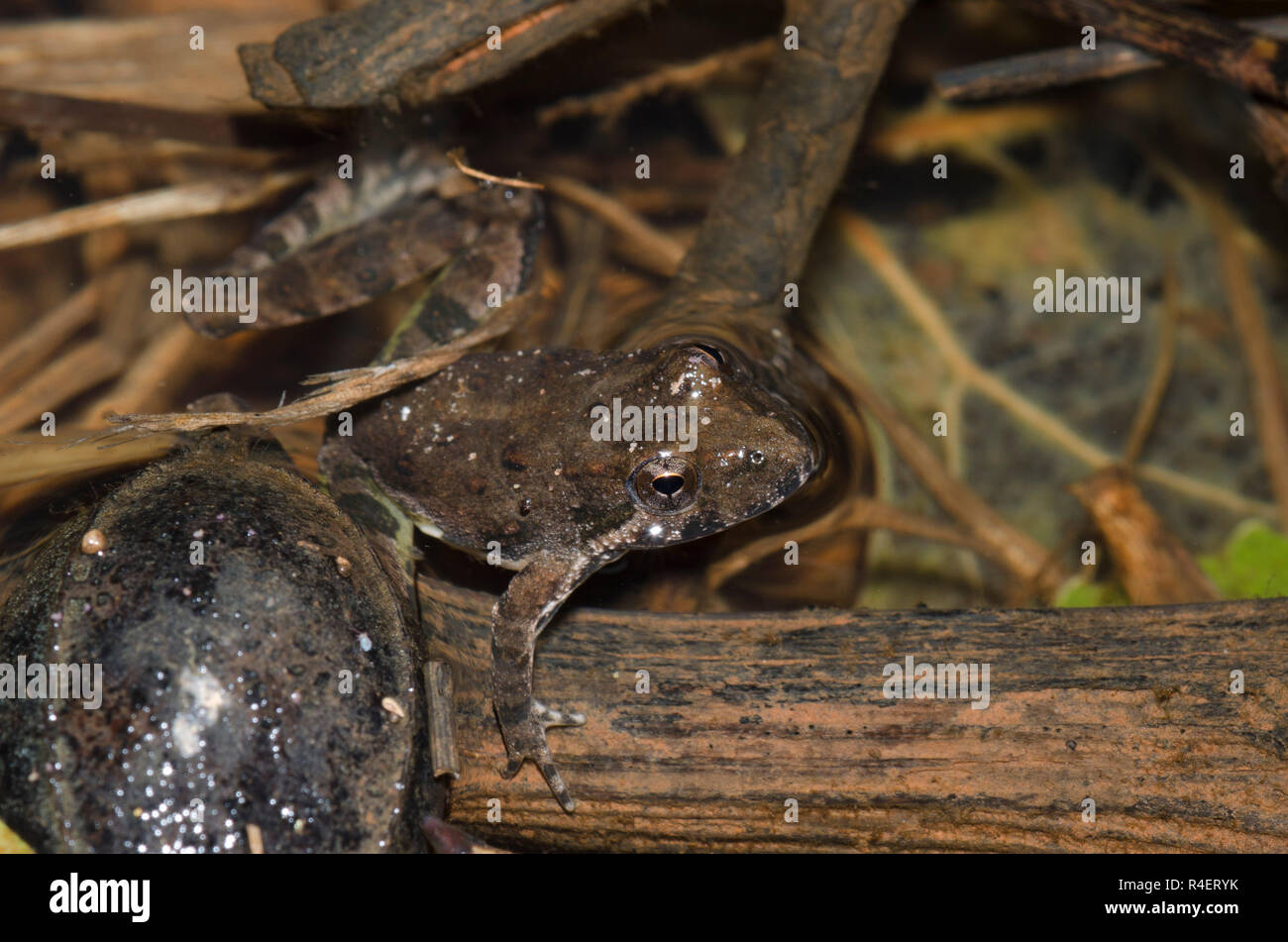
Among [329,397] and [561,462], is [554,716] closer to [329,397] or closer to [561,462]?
[561,462]

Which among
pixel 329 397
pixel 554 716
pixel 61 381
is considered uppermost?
pixel 61 381

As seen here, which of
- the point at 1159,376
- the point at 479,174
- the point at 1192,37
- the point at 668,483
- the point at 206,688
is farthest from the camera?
the point at 1159,376

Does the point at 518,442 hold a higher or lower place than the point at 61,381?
lower

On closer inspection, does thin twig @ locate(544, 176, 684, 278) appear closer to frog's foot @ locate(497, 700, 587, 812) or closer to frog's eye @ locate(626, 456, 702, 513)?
frog's eye @ locate(626, 456, 702, 513)

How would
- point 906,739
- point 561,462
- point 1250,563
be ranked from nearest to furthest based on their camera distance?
point 906,739, point 561,462, point 1250,563

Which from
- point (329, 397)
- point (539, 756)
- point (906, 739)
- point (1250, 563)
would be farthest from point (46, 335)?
point (1250, 563)

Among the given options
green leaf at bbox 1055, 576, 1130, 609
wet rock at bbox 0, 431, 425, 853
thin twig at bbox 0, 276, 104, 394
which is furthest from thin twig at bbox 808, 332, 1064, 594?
thin twig at bbox 0, 276, 104, 394

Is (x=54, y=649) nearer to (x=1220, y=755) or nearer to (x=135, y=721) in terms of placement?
(x=135, y=721)
